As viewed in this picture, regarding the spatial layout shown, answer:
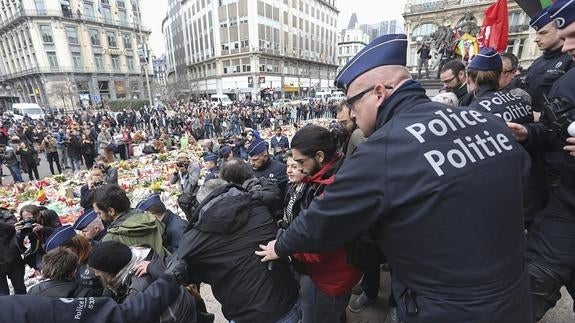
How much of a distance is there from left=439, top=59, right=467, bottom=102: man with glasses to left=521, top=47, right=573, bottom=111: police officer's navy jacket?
1.30 m

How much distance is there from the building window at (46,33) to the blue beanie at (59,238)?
59.3 metres

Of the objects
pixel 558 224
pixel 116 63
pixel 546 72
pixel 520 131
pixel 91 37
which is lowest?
pixel 558 224

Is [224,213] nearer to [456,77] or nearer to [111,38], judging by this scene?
[456,77]

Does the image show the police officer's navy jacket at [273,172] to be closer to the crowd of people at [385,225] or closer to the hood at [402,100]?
the crowd of people at [385,225]

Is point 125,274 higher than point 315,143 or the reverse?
the reverse

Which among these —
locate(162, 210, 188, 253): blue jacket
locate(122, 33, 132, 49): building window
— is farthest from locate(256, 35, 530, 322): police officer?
locate(122, 33, 132, 49): building window

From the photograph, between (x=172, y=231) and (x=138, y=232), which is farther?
(x=172, y=231)

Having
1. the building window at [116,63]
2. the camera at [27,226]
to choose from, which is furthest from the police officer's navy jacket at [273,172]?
the building window at [116,63]

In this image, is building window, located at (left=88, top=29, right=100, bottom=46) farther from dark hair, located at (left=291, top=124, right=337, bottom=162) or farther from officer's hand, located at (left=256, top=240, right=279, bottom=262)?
officer's hand, located at (left=256, top=240, right=279, bottom=262)

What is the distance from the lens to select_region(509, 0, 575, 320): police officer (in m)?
1.71

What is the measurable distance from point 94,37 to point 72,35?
10.6 feet

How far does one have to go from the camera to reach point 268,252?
166 centimetres

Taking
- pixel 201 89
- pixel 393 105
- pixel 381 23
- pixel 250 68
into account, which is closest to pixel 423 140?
pixel 393 105

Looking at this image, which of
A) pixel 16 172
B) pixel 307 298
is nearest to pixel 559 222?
pixel 307 298
